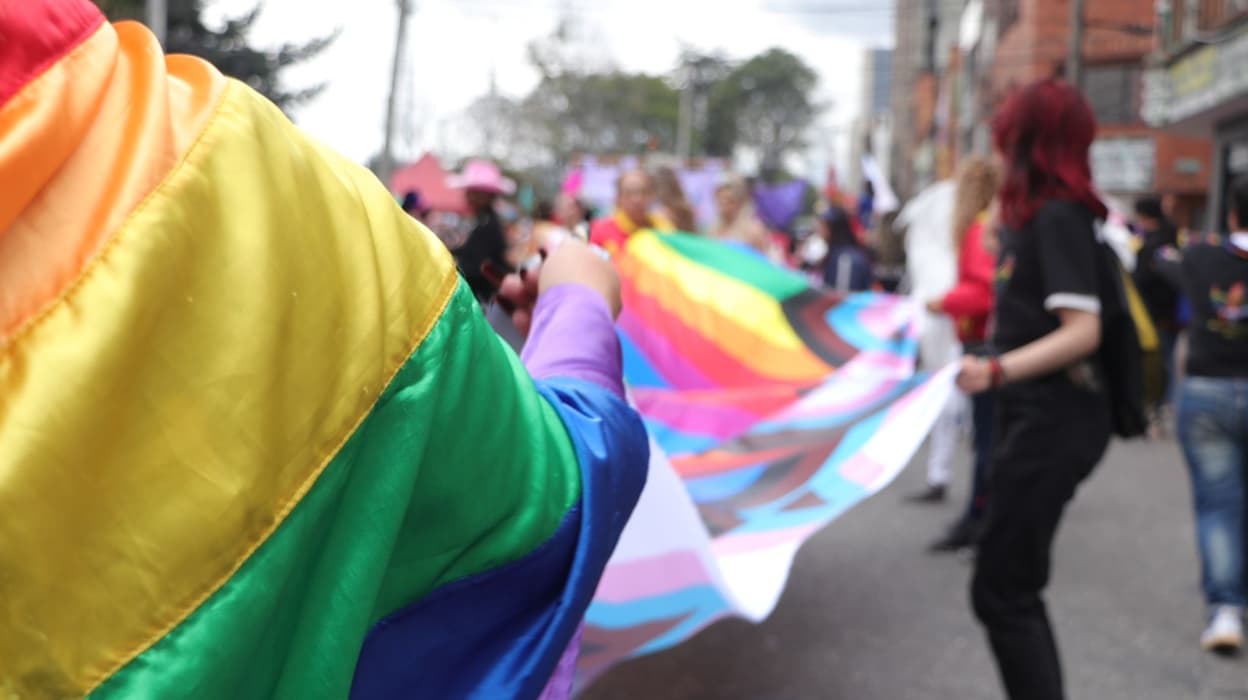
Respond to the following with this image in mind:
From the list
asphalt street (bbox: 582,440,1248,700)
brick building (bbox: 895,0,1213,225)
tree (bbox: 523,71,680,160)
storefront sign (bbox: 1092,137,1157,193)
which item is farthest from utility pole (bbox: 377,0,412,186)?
tree (bbox: 523,71,680,160)

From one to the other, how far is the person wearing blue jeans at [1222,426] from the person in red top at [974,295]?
1.03 metres

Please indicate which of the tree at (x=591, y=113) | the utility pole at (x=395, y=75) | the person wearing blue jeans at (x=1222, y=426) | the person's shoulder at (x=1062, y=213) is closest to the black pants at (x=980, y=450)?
the person wearing blue jeans at (x=1222, y=426)

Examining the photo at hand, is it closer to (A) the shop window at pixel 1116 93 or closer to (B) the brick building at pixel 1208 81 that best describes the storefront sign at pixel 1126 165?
(A) the shop window at pixel 1116 93

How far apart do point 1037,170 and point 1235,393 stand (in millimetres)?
1950

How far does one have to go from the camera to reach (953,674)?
4.42 meters

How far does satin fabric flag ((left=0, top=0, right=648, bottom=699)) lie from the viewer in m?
0.86

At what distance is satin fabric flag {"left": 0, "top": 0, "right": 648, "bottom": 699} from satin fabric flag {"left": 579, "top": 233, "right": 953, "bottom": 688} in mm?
1214

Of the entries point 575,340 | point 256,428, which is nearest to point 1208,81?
point 575,340

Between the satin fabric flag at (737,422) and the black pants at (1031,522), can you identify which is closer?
the satin fabric flag at (737,422)

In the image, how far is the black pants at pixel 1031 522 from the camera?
313cm

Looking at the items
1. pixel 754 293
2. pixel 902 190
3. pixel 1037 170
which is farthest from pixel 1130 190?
pixel 902 190

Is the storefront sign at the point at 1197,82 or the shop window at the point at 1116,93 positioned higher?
the storefront sign at the point at 1197,82

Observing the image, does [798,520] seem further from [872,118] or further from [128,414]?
[872,118]

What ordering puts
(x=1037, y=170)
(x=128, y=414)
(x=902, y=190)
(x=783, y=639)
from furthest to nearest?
(x=902, y=190)
(x=783, y=639)
(x=1037, y=170)
(x=128, y=414)
